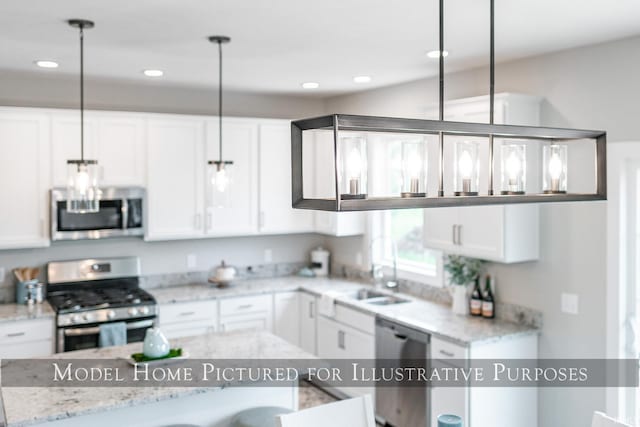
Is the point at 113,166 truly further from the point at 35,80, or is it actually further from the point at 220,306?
the point at 220,306

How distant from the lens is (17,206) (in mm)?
4379

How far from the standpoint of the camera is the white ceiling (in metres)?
2.67

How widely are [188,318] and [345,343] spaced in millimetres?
1282

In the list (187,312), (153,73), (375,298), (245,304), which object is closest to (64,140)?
(153,73)

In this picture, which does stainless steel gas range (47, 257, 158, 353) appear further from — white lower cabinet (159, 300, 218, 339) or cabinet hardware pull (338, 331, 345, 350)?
cabinet hardware pull (338, 331, 345, 350)

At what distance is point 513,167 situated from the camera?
193cm

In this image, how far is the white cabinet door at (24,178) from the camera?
433 centimetres

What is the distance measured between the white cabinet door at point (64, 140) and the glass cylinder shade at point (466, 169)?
352 cm

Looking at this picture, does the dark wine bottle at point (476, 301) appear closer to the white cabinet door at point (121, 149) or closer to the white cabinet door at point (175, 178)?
the white cabinet door at point (175, 178)

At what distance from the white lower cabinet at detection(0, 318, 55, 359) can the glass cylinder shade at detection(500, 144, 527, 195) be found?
3510mm

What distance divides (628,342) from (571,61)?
5.43 ft

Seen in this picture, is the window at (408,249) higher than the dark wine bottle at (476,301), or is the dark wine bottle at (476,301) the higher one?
the window at (408,249)

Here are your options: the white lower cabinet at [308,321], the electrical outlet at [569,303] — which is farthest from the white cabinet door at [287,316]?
the electrical outlet at [569,303]

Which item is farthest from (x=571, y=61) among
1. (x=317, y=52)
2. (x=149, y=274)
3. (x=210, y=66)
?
(x=149, y=274)
